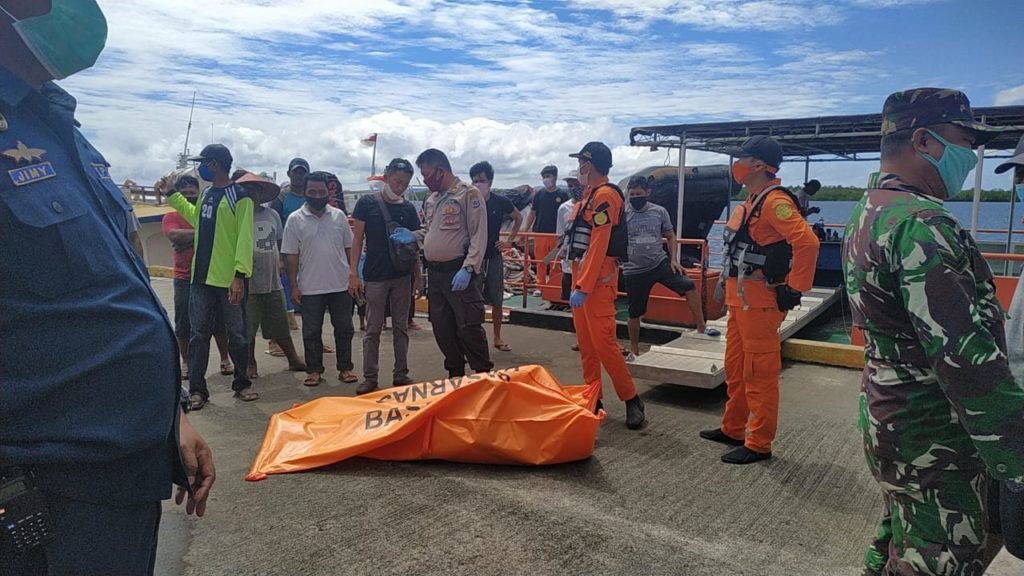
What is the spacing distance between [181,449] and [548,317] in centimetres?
681

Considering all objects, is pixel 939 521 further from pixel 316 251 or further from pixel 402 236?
pixel 316 251

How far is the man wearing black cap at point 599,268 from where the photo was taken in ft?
14.0

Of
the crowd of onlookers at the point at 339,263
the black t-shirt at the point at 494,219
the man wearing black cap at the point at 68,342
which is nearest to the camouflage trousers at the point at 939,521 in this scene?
the man wearing black cap at the point at 68,342

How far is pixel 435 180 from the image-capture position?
5012mm

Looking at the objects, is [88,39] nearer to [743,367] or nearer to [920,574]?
Result: [920,574]

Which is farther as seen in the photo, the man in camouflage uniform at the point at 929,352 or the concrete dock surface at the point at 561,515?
the concrete dock surface at the point at 561,515

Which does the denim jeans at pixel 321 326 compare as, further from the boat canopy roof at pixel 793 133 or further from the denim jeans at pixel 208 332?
the boat canopy roof at pixel 793 133

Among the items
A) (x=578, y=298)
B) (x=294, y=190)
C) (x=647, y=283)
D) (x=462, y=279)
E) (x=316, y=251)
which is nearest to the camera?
(x=578, y=298)

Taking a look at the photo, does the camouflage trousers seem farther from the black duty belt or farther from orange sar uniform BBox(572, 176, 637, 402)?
the black duty belt

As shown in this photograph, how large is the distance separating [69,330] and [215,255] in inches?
160

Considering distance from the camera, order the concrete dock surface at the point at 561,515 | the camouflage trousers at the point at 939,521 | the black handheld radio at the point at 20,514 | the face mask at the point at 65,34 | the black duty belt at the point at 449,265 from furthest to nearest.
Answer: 1. the black duty belt at the point at 449,265
2. the concrete dock surface at the point at 561,515
3. the camouflage trousers at the point at 939,521
4. the face mask at the point at 65,34
5. the black handheld radio at the point at 20,514

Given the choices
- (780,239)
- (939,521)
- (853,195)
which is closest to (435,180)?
(780,239)

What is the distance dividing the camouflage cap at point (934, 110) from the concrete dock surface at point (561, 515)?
6.13 ft

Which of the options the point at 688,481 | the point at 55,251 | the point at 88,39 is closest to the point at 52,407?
the point at 55,251
